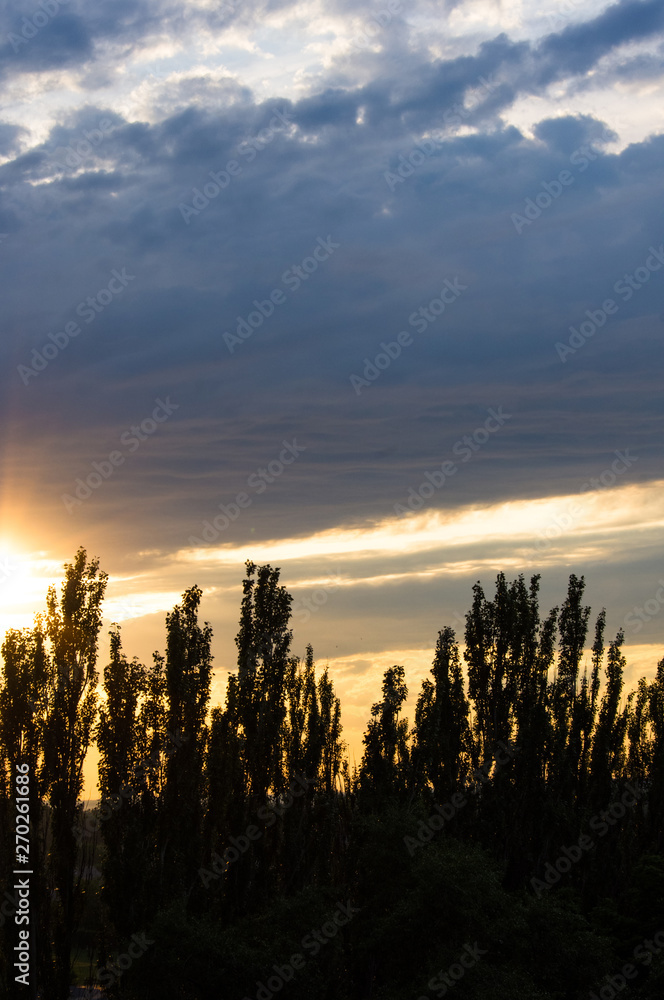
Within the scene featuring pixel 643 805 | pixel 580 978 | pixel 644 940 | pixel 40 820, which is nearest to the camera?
pixel 580 978

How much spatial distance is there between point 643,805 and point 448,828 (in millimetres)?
26627

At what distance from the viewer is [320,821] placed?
49.6 metres

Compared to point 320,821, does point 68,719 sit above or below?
above

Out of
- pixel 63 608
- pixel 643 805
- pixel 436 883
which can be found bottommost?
pixel 643 805

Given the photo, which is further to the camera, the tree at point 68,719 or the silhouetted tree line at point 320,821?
the tree at point 68,719

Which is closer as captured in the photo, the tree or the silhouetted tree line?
the silhouetted tree line

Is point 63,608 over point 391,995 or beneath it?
over

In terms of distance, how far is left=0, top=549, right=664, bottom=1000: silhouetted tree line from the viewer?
29.0 meters

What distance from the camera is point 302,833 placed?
4803 centimetres

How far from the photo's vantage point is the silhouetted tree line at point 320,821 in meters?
29.0

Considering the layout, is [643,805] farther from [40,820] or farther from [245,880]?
[40,820]

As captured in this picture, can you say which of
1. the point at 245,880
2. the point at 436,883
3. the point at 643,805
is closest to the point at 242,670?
the point at 245,880

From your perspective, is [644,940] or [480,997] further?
[644,940]

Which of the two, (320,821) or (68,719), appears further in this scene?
(320,821)
